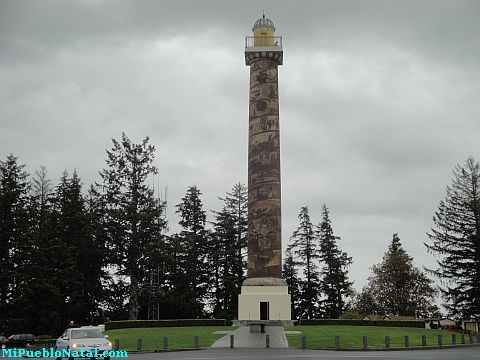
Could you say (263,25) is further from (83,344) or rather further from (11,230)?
(83,344)

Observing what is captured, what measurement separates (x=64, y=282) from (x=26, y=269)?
3428mm

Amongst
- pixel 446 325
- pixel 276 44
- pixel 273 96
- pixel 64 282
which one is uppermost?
pixel 276 44

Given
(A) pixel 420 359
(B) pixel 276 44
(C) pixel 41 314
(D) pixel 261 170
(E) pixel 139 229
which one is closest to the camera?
(A) pixel 420 359

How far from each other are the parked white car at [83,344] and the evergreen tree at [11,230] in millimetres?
32945

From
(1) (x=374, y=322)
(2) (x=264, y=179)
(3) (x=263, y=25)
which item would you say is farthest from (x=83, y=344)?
(3) (x=263, y=25)

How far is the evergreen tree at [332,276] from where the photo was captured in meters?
63.5

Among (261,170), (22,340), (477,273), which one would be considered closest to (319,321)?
(261,170)

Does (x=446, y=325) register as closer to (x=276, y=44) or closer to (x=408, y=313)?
(x=408, y=313)

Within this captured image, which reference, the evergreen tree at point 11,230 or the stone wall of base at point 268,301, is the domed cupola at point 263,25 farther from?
the evergreen tree at point 11,230

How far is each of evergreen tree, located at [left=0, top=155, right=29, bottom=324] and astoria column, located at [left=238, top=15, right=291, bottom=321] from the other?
71.6 feet

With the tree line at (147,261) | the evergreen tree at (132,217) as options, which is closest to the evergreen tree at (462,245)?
the tree line at (147,261)

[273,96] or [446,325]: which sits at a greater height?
[273,96]

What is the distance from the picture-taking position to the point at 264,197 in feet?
135

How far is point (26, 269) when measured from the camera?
163 feet
